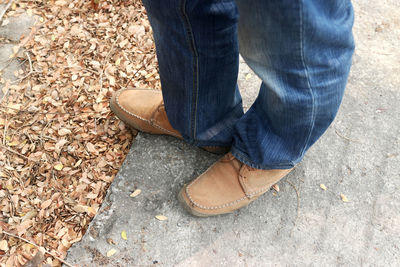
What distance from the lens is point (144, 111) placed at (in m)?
1.63

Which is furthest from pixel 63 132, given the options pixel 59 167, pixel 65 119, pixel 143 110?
pixel 143 110

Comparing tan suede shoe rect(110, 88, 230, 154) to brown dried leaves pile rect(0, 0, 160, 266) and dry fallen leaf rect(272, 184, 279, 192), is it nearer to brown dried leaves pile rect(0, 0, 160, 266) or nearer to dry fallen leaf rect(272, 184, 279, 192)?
brown dried leaves pile rect(0, 0, 160, 266)

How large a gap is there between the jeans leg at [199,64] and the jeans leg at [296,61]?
0.10 metres

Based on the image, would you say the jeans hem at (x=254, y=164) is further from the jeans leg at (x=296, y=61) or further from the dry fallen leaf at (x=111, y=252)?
the dry fallen leaf at (x=111, y=252)

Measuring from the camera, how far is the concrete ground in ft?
4.65

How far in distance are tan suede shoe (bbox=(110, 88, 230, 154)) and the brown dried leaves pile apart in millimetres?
141

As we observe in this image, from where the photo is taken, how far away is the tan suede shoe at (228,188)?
1.43 m

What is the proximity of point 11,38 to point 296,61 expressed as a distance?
1.99 metres

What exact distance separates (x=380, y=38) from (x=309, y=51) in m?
1.45

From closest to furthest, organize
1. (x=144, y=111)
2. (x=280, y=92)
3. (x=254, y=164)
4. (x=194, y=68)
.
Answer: (x=280, y=92)
(x=194, y=68)
(x=254, y=164)
(x=144, y=111)

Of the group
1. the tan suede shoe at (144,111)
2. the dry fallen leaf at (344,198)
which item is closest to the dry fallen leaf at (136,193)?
the tan suede shoe at (144,111)

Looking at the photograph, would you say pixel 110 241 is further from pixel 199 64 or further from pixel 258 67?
pixel 258 67

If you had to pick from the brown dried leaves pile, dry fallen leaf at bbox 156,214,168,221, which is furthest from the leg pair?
the brown dried leaves pile

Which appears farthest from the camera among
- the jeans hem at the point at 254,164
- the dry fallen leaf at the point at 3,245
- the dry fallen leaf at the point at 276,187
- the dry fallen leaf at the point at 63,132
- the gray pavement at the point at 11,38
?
the gray pavement at the point at 11,38
